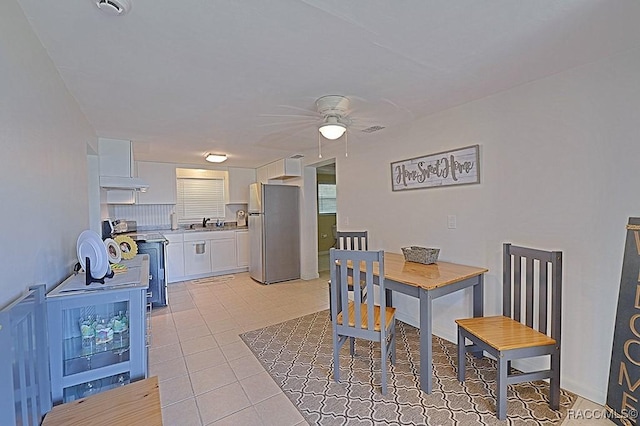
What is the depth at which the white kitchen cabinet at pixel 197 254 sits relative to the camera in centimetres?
531

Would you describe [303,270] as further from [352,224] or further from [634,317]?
[634,317]

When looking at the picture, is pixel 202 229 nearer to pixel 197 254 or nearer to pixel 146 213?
pixel 197 254

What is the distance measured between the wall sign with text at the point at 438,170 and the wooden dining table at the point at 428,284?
81 centimetres

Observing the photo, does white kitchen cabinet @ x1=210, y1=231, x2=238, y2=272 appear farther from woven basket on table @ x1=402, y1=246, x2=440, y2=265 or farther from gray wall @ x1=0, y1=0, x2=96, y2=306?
woven basket on table @ x1=402, y1=246, x2=440, y2=265

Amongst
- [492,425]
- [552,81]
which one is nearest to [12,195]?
[492,425]

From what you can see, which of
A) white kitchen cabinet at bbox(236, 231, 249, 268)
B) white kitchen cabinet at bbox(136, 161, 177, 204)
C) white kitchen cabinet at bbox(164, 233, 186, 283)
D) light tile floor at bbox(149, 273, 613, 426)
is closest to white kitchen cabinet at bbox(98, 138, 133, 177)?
white kitchen cabinet at bbox(136, 161, 177, 204)

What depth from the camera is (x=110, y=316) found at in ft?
5.58

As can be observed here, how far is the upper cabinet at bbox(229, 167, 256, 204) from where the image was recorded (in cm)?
605

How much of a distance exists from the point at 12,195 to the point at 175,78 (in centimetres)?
123

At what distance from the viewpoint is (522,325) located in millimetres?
2051

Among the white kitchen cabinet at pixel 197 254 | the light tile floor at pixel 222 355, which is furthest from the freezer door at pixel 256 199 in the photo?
the light tile floor at pixel 222 355

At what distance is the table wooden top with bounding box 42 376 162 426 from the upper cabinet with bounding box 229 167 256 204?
16.0 feet

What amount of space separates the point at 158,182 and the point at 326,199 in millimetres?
4157

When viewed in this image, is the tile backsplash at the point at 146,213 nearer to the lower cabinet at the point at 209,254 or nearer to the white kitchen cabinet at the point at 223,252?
the lower cabinet at the point at 209,254
